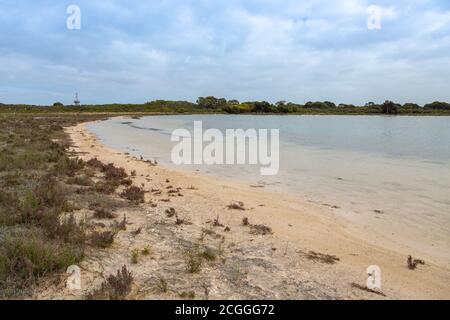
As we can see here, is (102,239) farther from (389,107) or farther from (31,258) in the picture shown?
(389,107)

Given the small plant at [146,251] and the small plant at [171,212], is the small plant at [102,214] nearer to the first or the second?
the small plant at [171,212]

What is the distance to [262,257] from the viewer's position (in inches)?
232

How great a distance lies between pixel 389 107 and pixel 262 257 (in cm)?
12449

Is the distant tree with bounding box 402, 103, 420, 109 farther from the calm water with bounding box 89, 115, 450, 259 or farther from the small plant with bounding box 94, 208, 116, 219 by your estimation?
the small plant with bounding box 94, 208, 116, 219

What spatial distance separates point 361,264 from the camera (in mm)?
5867

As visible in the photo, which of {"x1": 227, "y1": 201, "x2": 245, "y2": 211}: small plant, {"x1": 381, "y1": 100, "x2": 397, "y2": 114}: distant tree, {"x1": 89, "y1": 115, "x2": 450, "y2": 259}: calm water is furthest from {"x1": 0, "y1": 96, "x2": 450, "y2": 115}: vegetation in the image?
{"x1": 227, "y1": 201, "x2": 245, "y2": 211}: small plant

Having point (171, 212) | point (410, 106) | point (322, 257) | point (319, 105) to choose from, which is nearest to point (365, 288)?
point (322, 257)

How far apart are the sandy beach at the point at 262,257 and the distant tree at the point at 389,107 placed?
120033 mm

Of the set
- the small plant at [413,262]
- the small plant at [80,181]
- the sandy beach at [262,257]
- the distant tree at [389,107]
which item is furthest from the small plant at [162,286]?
the distant tree at [389,107]

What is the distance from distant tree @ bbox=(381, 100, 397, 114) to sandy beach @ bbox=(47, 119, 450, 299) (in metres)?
120

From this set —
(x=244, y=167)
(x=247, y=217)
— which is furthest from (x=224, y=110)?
(x=247, y=217)
